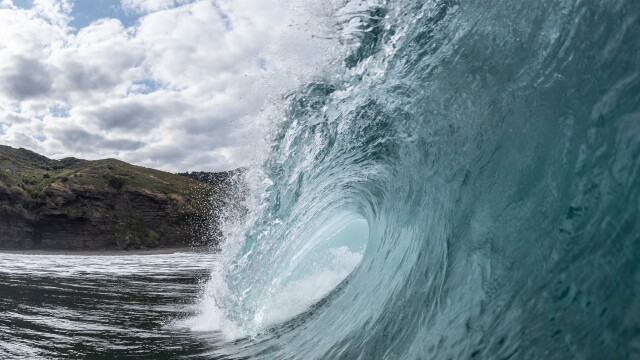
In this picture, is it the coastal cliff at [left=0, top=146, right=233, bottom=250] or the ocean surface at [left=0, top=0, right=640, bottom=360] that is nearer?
the ocean surface at [left=0, top=0, right=640, bottom=360]

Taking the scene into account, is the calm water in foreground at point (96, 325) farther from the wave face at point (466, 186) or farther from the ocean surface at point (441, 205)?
the wave face at point (466, 186)

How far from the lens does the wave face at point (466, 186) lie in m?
2.47

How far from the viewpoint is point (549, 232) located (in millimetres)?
2869

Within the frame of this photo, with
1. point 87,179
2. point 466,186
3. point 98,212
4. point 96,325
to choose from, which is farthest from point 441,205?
point 87,179

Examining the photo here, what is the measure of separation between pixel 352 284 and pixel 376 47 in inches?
178

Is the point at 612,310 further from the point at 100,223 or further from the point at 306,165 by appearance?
the point at 100,223

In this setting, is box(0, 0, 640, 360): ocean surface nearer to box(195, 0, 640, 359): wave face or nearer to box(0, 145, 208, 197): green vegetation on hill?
box(195, 0, 640, 359): wave face

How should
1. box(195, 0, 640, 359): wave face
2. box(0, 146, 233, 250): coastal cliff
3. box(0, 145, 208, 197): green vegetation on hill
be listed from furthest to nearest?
box(0, 145, 208, 197): green vegetation on hill, box(0, 146, 233, 250): coastal cliff, box(195, 0, 640, 359): wave face

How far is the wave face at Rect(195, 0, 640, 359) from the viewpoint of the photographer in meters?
2.47

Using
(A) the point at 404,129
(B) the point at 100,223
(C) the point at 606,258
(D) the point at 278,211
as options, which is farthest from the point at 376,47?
(B) the point at 100,223

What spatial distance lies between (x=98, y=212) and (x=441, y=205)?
8763 cm

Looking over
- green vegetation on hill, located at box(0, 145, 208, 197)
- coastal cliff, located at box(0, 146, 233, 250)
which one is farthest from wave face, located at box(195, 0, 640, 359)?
green vegetation on hill, located at box(0, 145, 208, 197)

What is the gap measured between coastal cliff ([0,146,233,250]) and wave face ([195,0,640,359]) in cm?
6026

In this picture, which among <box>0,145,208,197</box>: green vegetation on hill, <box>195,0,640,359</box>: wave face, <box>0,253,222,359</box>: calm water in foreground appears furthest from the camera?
<box>0,145,208,197</box>: green vegetation on hill
